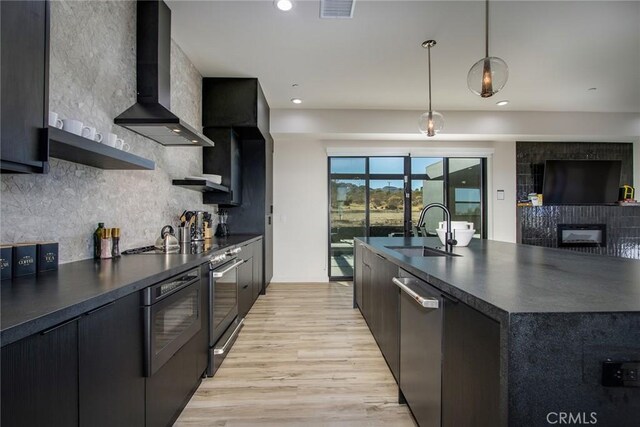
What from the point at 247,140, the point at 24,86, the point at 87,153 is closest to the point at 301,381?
the point at 87,153

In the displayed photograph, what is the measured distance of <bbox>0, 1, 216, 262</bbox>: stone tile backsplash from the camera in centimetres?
146

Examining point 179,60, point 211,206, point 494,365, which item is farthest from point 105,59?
point 494,365

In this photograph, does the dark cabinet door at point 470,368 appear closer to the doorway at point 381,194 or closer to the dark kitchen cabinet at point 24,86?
the dark kitchen cabinet at point 24,86

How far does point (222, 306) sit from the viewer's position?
235 centimetres

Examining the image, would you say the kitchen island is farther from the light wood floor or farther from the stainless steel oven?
the stainless steel oven

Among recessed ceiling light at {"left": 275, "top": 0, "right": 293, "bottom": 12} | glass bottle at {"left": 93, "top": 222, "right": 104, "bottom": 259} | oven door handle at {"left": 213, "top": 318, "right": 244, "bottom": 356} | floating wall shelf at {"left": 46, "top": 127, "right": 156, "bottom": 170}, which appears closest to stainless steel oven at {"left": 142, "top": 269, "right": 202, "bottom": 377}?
oven door handle at {"left": 213, "top": 318, "right": 244, "bottom": 356}

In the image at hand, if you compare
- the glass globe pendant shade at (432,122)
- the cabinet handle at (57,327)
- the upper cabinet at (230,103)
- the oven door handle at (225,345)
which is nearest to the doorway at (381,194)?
the upper cabinet at (230,103)

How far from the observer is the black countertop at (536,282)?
2.62 feet

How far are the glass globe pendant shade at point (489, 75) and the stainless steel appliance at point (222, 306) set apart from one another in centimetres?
234

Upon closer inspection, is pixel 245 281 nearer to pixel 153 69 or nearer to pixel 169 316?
pixel 169 316

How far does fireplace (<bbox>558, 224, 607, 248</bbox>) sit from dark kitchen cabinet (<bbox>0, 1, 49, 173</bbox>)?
22.4 ft

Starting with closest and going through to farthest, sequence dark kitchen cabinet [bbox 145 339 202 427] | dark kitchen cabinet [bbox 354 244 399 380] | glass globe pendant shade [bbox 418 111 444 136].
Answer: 1. dark kitchen cabinet [bbox 145 339 202 427]
2. dark kitchen cabinet [bbox 354 244 399 380]
3. glass globe pendant shade [bbox 418 111 444 136]

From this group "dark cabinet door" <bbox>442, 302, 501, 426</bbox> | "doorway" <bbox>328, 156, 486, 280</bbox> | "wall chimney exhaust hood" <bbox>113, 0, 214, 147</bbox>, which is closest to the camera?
"dark cabinet door" <bbox>442, 302, 501, 426</bbox>

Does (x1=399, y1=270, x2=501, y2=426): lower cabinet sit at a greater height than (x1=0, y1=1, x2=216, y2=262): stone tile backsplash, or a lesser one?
lesser
